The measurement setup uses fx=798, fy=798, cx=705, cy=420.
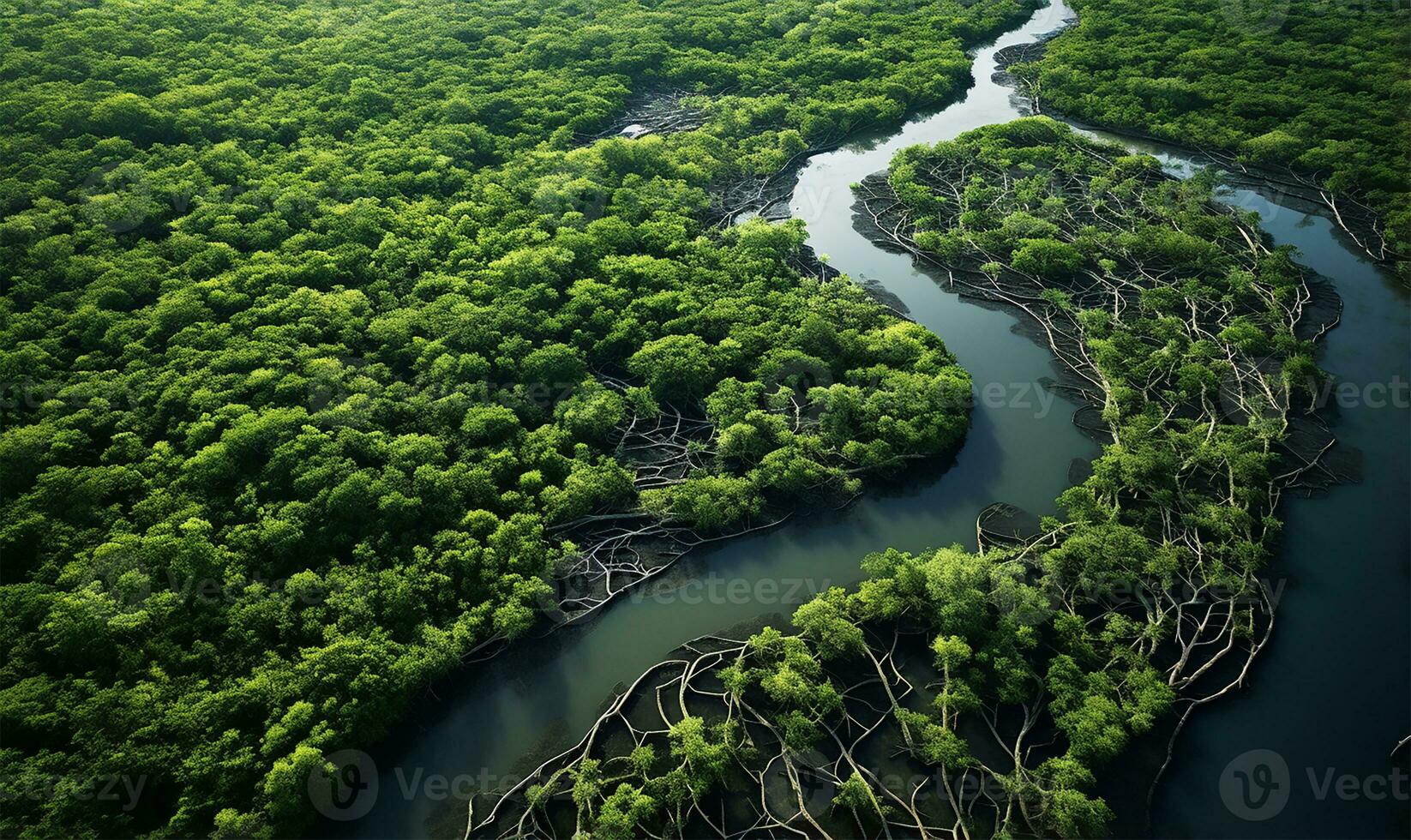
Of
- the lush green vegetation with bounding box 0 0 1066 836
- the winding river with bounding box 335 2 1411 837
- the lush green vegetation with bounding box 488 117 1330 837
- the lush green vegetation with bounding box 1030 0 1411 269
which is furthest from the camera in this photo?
the lush green vegetation with bounding box 1030 0 1411 269

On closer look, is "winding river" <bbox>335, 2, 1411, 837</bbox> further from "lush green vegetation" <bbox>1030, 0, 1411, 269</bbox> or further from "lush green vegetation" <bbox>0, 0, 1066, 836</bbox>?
"lush green vegetation" <bbox>1030, 0, 1411, 269</bbox>

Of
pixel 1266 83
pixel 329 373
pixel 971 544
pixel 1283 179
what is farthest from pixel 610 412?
pixel 1266 83

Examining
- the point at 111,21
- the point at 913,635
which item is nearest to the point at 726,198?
the point at 913,635

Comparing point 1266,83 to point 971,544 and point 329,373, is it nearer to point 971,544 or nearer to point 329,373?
point 971,544

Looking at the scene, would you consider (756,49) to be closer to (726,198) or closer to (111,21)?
(726,198)

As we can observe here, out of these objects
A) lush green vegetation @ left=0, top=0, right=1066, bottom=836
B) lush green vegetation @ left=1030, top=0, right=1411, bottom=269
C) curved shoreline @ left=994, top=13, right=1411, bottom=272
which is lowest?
curved shoreline @ left=994, top=13, right=1411, bottom=272

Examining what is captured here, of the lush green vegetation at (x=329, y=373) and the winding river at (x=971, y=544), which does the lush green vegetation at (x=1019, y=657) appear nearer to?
the winding river at (x=971, y=544)

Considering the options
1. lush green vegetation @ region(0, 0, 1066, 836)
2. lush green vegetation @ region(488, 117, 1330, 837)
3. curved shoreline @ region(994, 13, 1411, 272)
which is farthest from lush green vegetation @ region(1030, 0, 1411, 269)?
lush green vegetation @ region(488, 117, 1330, 837)
